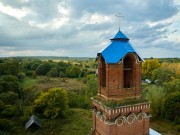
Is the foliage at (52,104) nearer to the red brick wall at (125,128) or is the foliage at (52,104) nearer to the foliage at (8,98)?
the foliage at (8,98)

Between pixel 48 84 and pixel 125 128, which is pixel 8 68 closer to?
pixel 48 84

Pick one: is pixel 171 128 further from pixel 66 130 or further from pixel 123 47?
pixel 123 47

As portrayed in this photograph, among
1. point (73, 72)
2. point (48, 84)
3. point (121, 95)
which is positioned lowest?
point (48, 84)

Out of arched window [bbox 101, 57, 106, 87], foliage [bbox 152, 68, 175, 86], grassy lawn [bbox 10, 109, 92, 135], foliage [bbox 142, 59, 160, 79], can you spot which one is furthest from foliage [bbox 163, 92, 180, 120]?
foliage [bbox 142, 59, 160, 79]

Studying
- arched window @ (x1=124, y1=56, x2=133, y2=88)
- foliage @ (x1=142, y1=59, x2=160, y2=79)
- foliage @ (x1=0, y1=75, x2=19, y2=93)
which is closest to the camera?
arched window @ (x1=124, y1=56, x2=133, y2=88)

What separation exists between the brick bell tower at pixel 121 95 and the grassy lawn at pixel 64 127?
53.3ft

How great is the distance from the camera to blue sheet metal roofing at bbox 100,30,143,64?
469 inches

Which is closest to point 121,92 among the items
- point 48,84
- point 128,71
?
point 128,71

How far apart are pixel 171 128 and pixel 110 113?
23.0 meters

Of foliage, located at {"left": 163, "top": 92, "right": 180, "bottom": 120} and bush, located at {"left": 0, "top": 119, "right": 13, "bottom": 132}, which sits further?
foliage, located at {"left": 163, "top": 92, "right": 180, "bottom": 120}

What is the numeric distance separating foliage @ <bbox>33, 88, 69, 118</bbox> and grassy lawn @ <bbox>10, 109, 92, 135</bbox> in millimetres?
1154

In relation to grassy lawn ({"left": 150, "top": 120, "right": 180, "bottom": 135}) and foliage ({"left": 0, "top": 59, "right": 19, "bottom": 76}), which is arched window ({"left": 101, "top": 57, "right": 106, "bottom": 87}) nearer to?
grassy lawn ({"left": 150, "top": 120, "right": 180, "bottom": 135})

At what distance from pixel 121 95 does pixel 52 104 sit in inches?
851

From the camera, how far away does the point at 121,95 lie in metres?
12.1
